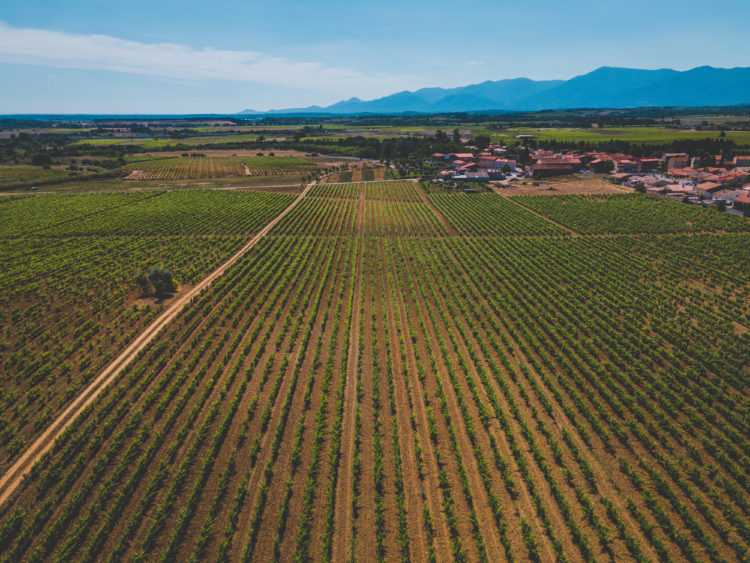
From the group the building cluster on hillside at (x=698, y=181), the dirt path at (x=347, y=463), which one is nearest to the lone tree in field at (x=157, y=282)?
the dirt path at (x=347, y=463)

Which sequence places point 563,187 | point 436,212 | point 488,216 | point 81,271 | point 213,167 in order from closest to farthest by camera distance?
point 81,271, point 488,216, point 436,212, point 563,187, point 213,167

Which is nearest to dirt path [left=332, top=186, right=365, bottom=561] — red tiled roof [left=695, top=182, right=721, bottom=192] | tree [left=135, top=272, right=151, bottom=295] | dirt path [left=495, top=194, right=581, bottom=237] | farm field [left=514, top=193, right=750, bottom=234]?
tree [left=135, top=272, right=151, bottom=295]

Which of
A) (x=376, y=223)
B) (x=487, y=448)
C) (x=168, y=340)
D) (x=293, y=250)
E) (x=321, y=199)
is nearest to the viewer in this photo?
(x=487, y=448)

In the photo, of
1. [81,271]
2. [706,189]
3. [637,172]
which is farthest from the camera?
[637,172]

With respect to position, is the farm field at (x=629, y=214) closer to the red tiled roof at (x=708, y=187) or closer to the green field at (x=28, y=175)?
the red tiled roof at (x=708, y=187)

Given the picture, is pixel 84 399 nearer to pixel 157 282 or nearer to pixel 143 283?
pixel 157 282

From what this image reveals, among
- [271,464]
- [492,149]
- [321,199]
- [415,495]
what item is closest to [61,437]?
[271,464]

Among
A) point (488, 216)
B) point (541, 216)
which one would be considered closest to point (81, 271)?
point (488, 216)

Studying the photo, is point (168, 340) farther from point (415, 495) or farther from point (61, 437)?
point (415, 495)
